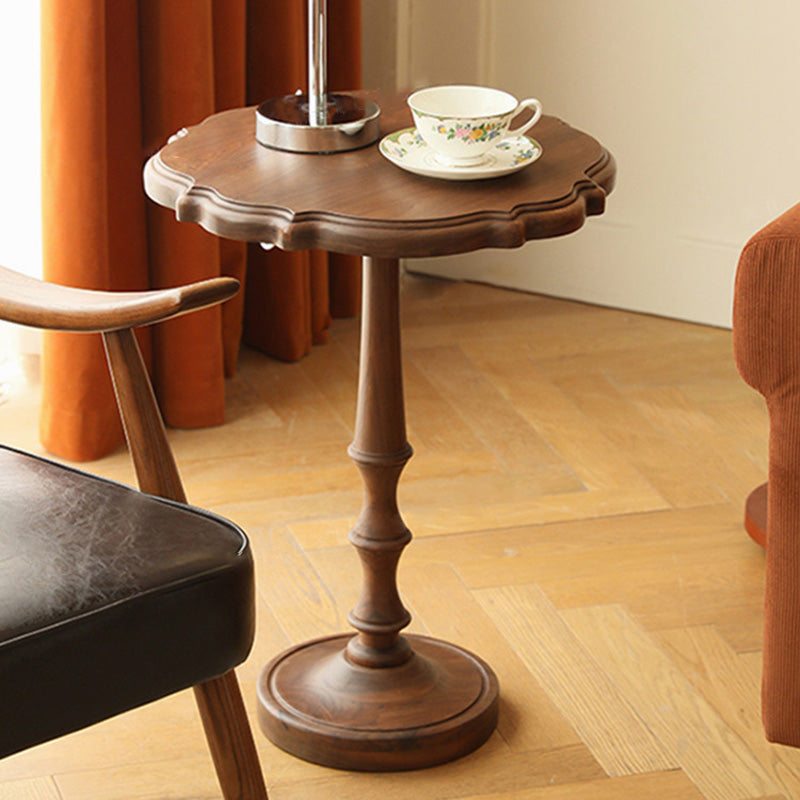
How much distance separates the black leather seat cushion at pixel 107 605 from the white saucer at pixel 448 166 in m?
0.40

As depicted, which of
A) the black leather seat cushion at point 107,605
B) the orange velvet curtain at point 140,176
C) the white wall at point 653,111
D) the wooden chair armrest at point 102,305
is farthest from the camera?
the white wall at point 653,111

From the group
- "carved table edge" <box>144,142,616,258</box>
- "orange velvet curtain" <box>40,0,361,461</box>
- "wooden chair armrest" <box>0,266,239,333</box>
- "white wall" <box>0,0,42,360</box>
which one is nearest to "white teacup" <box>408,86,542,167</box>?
"carved table edge" <box>144,142,616,258</box>

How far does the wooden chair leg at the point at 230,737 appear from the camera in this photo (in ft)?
4.15

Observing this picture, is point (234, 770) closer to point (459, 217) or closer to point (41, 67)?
point (459, 217)

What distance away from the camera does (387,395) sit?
1.47m

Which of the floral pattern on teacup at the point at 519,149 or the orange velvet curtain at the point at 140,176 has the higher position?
the floral pattern on teacup at the point at 519,149

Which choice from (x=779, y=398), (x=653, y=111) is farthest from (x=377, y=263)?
(x=653, y=111)

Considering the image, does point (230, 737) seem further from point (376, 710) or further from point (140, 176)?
point (140, 176)

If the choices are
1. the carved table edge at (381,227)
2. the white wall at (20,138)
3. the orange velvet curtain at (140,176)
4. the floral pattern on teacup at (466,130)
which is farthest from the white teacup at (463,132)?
the white wall at (20,138)

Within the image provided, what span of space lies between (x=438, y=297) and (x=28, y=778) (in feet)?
5.48

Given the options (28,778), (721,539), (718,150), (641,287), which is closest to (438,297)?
(641,287)

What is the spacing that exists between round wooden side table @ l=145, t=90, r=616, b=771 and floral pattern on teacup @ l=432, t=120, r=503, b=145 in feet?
0.14

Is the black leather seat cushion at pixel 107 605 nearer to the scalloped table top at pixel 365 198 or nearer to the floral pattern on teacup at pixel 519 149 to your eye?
the scalloped table top at pixel 365 198

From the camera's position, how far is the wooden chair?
1.04 meters
